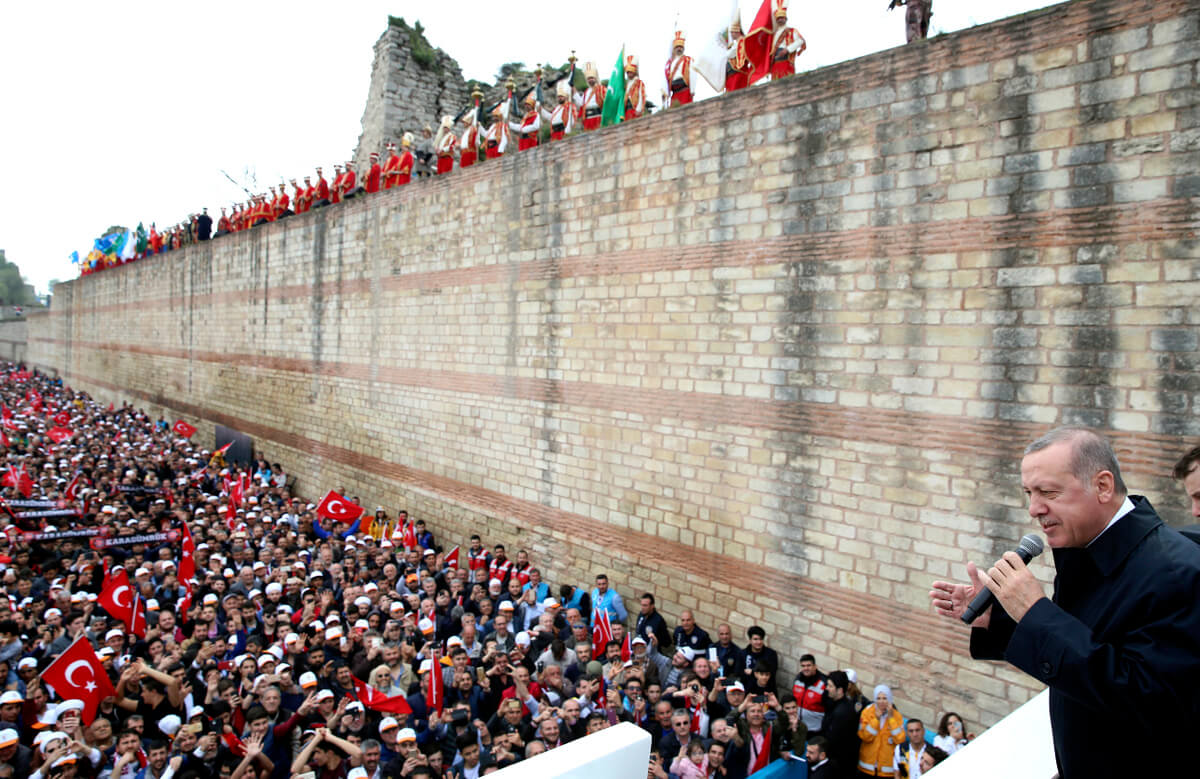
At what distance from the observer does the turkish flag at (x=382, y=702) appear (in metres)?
6.60

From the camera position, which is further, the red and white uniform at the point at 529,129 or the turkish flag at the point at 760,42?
the red and white uniform at the point at 529,129

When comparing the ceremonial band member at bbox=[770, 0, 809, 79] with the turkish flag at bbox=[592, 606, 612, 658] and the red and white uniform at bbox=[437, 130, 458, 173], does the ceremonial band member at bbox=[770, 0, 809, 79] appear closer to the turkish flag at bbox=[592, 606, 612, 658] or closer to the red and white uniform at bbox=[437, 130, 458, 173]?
the turkish flag at bbox=[592, 606, 612, 658]

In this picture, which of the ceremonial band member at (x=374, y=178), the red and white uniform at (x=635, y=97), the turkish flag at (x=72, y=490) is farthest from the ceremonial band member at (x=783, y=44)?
the turkish flag at (x=72, y=490)

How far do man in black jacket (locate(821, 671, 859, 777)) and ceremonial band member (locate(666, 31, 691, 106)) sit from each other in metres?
7.41

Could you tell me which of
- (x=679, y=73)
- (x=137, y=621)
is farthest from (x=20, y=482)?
(x=679, y=73)

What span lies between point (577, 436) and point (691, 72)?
534 centimetres

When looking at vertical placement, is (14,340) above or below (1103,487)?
above

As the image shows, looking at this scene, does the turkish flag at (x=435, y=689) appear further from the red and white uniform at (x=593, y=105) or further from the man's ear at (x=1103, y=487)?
the red and white uniform at (x=593, y=105)

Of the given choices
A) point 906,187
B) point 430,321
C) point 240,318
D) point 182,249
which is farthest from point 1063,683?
point 182,249

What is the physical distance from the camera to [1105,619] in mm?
1768

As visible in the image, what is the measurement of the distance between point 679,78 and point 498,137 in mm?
4174

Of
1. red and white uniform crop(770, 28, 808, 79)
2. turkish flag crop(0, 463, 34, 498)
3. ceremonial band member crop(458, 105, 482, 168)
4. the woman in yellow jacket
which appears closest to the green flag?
red and white uniform crop(770, 28, 808, 79)

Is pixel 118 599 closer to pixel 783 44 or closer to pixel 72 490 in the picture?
pixel 72 490

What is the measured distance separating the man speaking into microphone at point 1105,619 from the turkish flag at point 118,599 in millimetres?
9707
